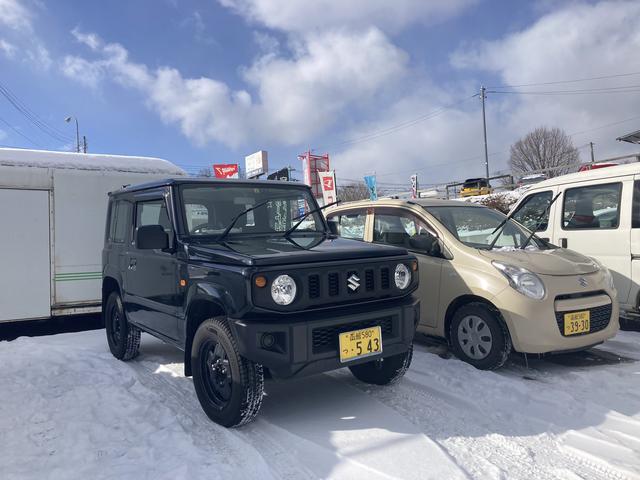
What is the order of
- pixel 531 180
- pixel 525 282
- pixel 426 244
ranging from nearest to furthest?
pixel 525 282, pixel 426 244, pixel 531 180

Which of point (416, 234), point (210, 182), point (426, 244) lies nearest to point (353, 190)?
point (416, 234)

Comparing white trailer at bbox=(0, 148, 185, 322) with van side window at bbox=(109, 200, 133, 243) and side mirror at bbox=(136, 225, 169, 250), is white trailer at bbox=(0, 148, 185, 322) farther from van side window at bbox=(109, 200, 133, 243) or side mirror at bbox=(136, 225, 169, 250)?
side mirror at bbox=(136, 225, 169, 250)

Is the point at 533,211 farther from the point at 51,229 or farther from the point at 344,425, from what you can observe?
the point at 51,229

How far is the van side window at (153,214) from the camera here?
443 centimetres

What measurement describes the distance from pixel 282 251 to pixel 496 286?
7.43 ft

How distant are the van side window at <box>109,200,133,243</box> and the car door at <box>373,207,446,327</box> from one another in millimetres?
2946

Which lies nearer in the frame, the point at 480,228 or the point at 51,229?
the point at 480,228

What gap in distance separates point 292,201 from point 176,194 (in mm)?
1134

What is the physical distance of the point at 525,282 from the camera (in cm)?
455

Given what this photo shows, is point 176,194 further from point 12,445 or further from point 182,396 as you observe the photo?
point 12,445

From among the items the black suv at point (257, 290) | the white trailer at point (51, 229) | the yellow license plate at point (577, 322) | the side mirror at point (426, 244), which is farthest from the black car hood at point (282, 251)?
the white trailer at point (51, 229)

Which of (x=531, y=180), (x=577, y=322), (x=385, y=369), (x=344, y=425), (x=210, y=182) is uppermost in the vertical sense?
(x=531, y=180)

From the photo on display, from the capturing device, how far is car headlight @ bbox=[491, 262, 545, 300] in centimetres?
449

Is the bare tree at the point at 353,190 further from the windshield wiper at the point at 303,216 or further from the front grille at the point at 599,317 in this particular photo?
the windshield wiper at the point at 303,216
